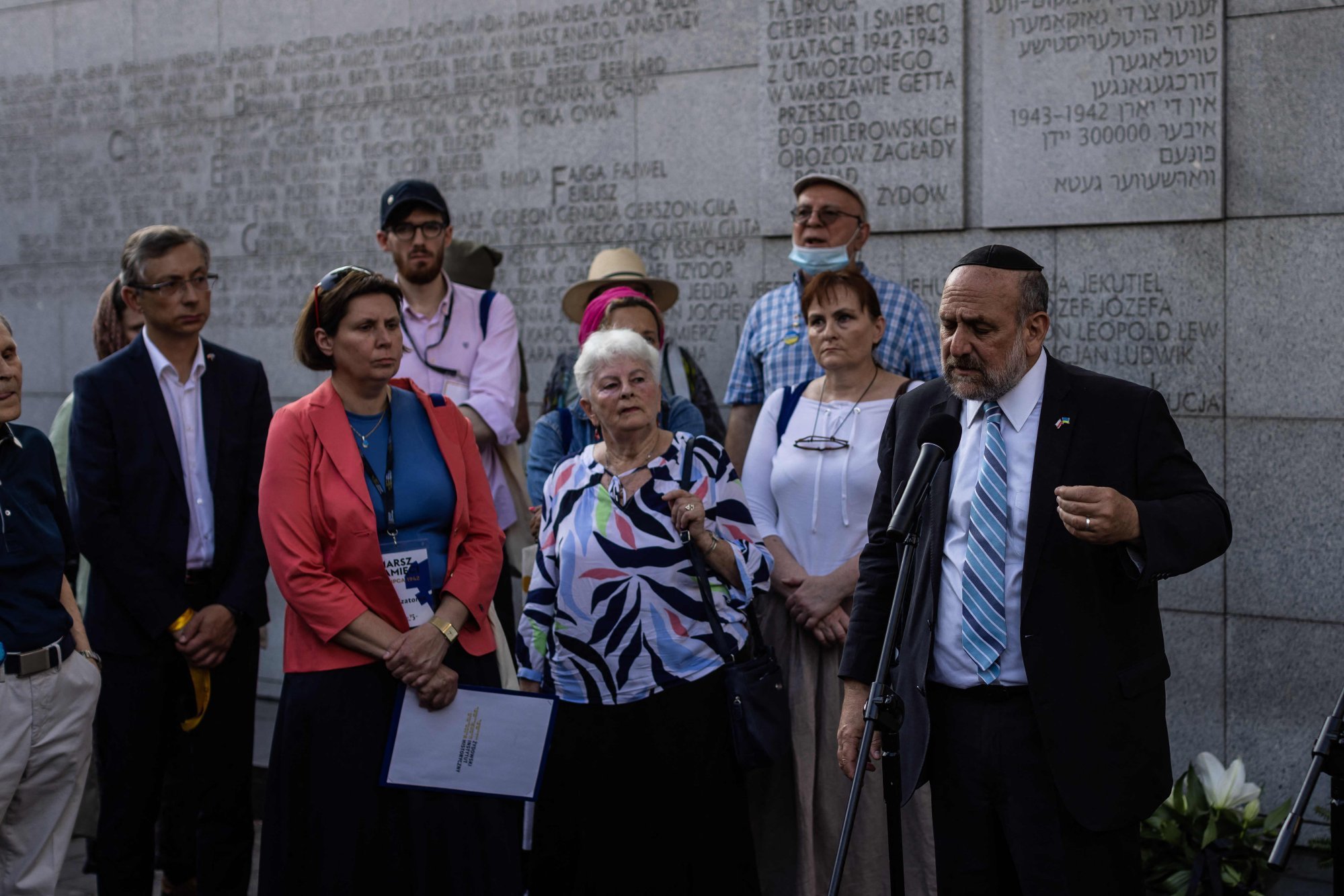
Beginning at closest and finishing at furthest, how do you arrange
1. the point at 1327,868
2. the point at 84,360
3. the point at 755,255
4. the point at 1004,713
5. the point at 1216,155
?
the point at 1004,713 → the point at 1327,868 → the point at 1216,155 → the point at 755,255 → the point at 84,360

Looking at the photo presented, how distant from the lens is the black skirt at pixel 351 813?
3.68 metres

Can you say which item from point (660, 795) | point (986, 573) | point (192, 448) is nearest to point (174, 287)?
point (192, 448)

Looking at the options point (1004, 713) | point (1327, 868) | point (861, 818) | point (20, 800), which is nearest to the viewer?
point (1004, 713)

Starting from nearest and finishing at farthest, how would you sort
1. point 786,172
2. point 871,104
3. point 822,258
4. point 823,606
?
1. point 823,606
2. point 822,258
3. point 871,104
4. point 786,172

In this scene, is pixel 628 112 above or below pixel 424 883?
above

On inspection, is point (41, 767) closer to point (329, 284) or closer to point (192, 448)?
point (192, 448)

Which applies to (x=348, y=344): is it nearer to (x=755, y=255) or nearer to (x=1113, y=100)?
(x=755, y=255)

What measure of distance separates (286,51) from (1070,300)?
15.8 ft

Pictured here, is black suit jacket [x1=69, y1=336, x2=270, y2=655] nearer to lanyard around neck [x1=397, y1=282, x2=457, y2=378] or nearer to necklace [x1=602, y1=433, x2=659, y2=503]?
lanyard around neck [x1=397, y1=282, x2=457, y2=378]

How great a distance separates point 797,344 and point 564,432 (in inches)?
40.0

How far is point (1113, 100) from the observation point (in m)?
5.34

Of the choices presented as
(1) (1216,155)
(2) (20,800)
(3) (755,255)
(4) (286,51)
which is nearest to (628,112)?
(3) (755,255)

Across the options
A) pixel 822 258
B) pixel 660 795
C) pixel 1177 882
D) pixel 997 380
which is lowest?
pixel 1177 882

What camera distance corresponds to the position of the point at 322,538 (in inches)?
148
